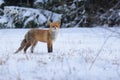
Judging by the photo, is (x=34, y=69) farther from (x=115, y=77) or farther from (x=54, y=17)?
(x=54, y=17)

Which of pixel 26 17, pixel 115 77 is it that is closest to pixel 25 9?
pixel 26 17

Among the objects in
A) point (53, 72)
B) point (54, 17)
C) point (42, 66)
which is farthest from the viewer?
point (54, 17)

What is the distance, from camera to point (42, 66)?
22.6 ft

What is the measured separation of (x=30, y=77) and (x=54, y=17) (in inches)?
753

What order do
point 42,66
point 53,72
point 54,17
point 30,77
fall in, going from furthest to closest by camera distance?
point 54,17 → point 42,66 → point 53,72 → point 30,77

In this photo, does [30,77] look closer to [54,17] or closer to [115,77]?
[115,77]

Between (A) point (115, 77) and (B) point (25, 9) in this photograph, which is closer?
(A) point (115, 77)

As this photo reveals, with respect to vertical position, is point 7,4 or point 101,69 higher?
point 101,69

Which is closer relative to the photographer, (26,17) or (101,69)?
(101,69)

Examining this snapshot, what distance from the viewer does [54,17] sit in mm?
24797

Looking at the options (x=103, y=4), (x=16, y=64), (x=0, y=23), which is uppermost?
(x=103, y=4)

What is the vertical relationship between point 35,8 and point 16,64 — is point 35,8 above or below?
below

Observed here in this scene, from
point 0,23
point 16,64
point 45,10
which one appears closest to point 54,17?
point 45,10

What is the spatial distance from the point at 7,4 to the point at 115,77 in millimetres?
21178
